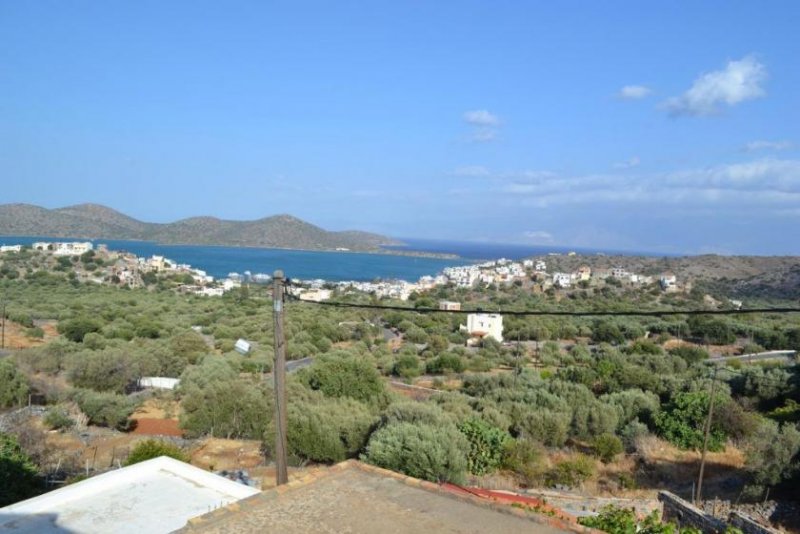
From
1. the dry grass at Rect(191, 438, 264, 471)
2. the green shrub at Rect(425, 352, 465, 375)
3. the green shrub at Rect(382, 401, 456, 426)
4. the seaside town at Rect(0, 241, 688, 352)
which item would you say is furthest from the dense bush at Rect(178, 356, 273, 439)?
the seaside town at Rect(0, 241, 688, 352)

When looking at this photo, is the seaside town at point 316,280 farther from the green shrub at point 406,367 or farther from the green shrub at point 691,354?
the green shrub at point 691,354

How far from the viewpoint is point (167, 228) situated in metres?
166

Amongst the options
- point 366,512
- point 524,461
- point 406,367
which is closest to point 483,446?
point 524,461

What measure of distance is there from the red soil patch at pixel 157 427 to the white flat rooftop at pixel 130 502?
8.05 meters

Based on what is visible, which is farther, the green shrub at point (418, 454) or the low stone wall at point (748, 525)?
the green shrub at point (418, 454)

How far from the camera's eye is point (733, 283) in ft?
220

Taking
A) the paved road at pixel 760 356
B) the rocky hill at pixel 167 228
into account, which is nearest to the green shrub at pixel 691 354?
the paved road at pixel 760 356

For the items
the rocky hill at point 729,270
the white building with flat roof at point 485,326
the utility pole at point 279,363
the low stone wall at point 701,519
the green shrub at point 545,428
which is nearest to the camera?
the utility pole at point 279,363

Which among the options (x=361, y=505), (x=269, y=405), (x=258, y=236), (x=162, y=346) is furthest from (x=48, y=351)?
(x=258, y=236)

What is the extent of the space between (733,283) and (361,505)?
72618 millimetres

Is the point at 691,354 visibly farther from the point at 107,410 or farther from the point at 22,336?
the point at 22,336

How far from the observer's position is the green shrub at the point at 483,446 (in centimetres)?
1301

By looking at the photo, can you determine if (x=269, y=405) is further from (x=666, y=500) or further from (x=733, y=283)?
(x=733, y=283)

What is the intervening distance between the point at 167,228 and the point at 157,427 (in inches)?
6317
